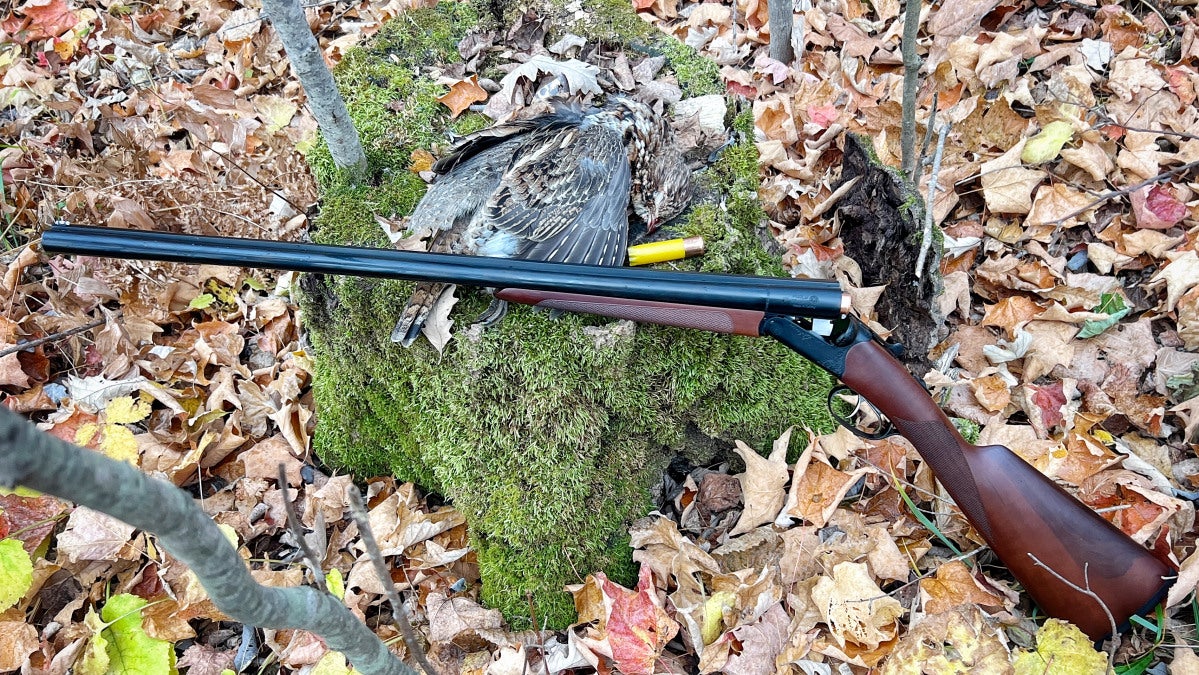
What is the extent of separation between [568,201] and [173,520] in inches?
75.9

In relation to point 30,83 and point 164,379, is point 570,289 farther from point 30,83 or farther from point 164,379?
point 30,83

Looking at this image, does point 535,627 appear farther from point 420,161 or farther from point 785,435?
point 420,161

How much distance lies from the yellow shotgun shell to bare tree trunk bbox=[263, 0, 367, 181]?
4.50ft

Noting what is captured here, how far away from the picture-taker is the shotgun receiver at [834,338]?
2.39 meters

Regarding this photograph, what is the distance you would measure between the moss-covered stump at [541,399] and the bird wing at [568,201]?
0.27 meters

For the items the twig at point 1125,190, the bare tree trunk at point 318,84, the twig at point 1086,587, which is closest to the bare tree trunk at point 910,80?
the twig at point 1125,190

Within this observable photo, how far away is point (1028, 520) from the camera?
8.09 ft

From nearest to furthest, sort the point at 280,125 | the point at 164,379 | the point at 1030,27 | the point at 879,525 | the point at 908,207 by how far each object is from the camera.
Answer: the point at 879,525, the point at 908,207, the point at 164,379, the point at 1030,27, the point at 280,125

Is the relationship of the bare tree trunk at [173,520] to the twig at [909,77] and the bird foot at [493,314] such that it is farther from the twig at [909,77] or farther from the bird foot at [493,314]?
the twig at [909,77]

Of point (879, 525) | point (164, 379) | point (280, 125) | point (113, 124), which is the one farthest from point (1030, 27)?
point (113, 124)

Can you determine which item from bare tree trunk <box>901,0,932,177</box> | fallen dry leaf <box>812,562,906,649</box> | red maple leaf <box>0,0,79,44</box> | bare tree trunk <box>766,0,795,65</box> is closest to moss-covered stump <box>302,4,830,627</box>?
fallen dry leaf <box>812,562,906,649</box>

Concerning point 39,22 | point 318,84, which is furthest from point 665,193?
point 39,22

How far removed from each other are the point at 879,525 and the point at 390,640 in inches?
78.7

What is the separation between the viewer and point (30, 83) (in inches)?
199
